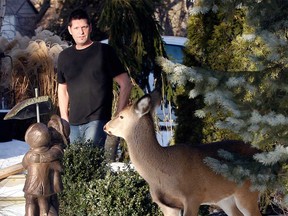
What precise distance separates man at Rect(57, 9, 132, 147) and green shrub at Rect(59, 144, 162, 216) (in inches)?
19.9

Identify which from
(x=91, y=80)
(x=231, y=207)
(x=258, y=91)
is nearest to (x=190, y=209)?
(x=231, y=207)

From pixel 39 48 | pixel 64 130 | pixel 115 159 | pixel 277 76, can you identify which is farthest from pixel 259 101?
pixel 39 48

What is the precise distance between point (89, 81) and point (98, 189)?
1.37m

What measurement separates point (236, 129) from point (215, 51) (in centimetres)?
→ 252

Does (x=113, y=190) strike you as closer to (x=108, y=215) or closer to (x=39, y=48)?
(x=108, y=215)

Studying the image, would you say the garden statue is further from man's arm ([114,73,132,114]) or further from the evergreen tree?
man's arm ([114,73,132,114])

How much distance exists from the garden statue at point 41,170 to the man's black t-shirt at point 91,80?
222 cm

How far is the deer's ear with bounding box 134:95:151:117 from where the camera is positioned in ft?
19.1

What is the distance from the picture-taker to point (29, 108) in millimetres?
5730

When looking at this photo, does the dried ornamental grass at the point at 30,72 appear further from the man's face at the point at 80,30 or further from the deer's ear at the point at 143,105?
the deer's ear at the point at 143,105

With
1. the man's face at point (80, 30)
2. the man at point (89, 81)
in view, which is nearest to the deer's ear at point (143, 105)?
the man at point (89, 81)

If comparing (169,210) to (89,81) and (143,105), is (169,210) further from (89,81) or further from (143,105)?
(89,81)

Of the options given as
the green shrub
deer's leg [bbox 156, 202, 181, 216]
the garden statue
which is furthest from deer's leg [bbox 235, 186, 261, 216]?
the garden statue

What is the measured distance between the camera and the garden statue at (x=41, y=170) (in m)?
4.97
